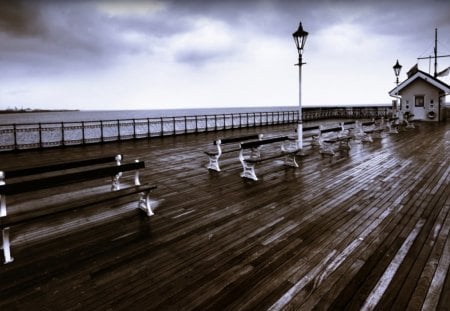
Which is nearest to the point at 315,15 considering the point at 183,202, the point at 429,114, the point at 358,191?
the point at 429,114

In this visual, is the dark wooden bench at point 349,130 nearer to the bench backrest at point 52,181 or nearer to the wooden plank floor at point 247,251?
the wooden plank floor at point 247,251

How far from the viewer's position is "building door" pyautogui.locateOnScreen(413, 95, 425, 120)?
78.3 ft

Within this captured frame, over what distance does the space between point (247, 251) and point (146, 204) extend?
2.15 meters

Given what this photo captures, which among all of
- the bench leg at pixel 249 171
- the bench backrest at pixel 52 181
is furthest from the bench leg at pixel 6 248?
the bench leg at pixel 249 171

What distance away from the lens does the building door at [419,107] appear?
78.3ft

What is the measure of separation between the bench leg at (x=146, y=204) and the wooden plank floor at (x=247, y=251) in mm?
133

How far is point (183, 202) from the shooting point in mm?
5199

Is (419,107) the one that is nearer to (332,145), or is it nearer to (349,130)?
(349,130)

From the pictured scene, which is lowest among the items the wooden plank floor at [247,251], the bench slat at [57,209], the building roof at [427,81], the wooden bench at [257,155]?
the wooden plank floor at [247,251]

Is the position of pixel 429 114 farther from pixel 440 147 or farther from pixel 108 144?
pixel 108 144

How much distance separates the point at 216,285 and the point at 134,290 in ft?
2.65

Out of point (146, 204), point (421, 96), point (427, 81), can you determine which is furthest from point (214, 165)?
point (421, 96)

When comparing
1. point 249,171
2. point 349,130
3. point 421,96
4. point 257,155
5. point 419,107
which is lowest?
point 249,171

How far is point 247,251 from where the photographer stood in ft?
11.1
